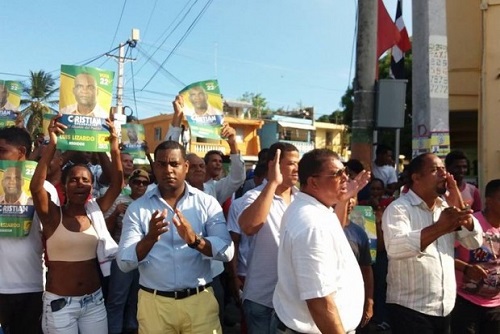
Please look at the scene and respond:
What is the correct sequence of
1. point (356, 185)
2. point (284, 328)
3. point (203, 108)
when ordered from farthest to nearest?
point (203, 108) → point (356, 185) → point (284, 328)

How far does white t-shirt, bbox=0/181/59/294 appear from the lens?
12.6 ft

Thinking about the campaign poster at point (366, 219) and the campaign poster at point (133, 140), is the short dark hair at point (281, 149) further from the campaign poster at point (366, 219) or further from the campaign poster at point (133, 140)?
the campaign poster at point (133, 140)

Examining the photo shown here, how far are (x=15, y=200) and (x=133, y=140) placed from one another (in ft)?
11.8

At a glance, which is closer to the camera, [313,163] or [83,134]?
[313,163]

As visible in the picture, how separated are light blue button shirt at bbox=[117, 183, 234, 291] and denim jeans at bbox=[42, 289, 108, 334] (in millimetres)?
441

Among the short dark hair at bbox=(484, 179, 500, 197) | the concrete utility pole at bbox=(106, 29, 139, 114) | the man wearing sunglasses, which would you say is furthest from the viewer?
the concrete utility pole at bbox=(106, 29, 139, 114)

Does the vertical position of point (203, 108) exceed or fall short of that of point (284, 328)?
it exceeds it

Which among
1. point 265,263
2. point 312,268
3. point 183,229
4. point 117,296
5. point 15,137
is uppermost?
point 15,137

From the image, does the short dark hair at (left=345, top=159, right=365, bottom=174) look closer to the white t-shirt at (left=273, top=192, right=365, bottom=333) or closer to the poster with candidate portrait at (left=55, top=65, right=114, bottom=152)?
the poster with candidate portrait at (left=55, top=65, right=114, bottom=152)

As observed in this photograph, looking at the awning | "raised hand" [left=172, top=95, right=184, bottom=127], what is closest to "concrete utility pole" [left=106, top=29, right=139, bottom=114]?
the awning

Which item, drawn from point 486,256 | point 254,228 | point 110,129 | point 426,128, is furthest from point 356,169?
point 110,129

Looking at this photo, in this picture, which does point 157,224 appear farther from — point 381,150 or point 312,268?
point 381,150

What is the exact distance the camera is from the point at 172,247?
138 inches

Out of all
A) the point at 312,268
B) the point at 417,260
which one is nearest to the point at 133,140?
the point at 417,260
